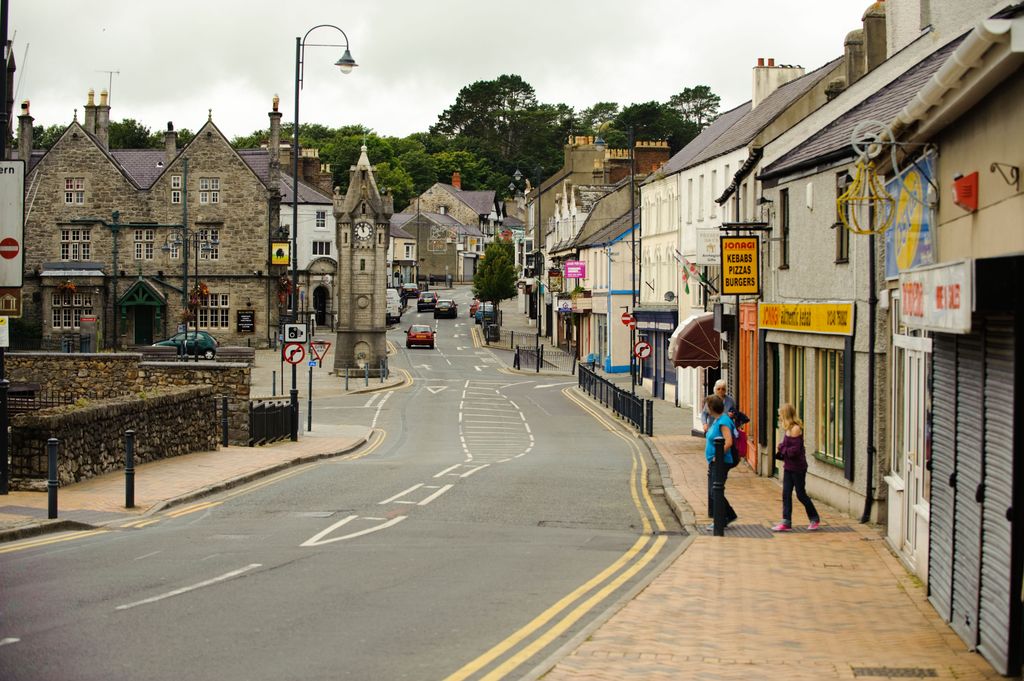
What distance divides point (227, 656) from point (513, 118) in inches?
6920

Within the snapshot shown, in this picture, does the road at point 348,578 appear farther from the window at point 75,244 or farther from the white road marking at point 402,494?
the window at point 75,244

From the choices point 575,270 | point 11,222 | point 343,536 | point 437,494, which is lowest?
point 437,494

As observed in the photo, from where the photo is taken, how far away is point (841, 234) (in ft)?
67.1

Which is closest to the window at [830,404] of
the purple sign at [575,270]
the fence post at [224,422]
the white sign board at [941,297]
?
the white sign board at [941,297]

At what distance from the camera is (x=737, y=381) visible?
2966 cm

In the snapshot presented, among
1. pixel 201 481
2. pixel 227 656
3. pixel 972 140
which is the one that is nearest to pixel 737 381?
pixel 201 481

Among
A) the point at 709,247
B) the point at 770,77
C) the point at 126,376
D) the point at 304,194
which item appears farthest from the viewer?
the point at 304,194

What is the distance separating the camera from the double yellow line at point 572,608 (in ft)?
31.6

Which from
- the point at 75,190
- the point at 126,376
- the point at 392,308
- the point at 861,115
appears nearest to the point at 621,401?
the point at 126,376

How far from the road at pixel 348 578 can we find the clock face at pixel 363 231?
3957 cm

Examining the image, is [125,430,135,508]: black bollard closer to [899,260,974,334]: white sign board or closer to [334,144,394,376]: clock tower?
[899,260,974,334]: white sign board

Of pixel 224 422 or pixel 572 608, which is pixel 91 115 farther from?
pixel 572 608

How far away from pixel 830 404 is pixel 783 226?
5090 millimetres

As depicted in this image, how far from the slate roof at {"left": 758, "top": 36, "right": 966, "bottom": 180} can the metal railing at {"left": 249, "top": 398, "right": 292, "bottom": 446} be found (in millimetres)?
14483
